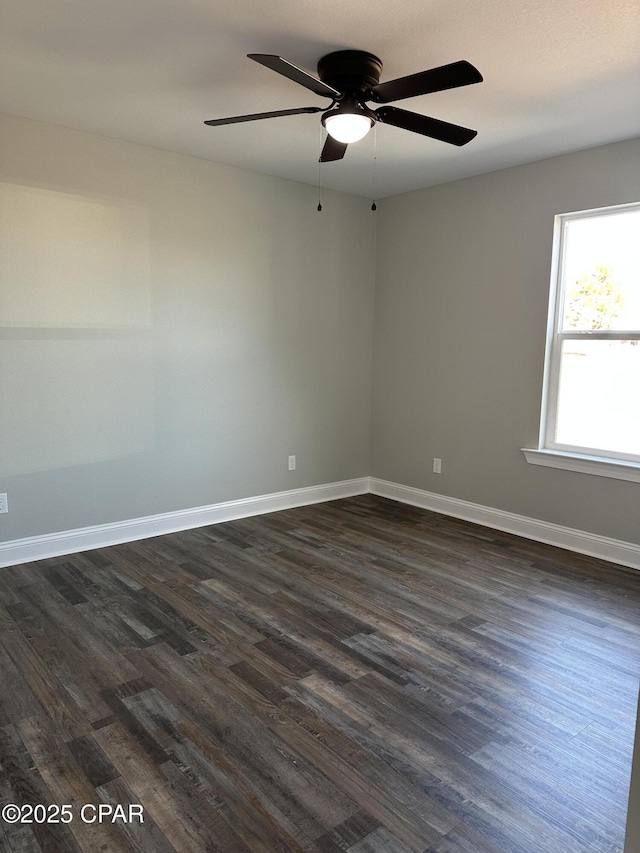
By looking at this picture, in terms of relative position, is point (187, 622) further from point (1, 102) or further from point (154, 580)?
point (1, 102)

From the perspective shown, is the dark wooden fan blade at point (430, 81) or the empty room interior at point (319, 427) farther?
the dark wooden fan blade at point (430, 81)

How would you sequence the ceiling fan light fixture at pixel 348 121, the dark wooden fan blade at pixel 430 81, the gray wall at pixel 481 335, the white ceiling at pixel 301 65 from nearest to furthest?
1. the dark wooden fan blade at pixel 430 81
2. the white ceiling at pixel 301 65
3. the ceiling fan light fixture at pixel 348 121
4. the gray wall at pixel 481 335

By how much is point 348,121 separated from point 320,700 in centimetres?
228

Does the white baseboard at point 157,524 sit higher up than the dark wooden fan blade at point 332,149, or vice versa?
the dark wooden fan blade at point 332,149

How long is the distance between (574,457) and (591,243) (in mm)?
1389

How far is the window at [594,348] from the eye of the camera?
11.8ft

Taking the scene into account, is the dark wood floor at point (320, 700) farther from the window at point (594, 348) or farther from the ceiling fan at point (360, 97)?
the ceiling fan at point (360, 97)

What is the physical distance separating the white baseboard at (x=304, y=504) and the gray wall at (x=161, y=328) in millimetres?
76

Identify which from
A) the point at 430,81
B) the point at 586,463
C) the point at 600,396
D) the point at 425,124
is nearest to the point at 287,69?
the point at 430,81

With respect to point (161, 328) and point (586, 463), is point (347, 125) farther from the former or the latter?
point (586, 463)

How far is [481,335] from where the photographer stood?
4.38 metres

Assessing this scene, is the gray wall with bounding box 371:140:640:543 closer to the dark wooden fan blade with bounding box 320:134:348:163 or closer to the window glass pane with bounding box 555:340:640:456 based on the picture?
the window glass pane with bounding box 555:340:640:456

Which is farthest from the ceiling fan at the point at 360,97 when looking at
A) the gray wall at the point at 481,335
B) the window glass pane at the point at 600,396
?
the window glass pane at the point at 600,396

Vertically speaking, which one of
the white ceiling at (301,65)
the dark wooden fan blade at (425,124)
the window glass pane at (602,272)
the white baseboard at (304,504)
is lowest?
the white baseboard at (304,504)
